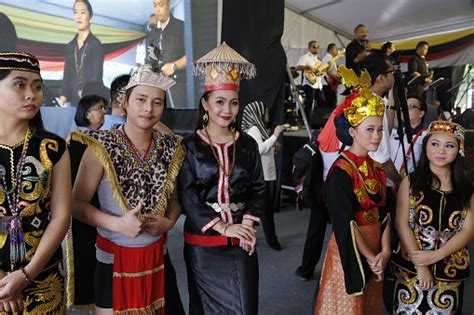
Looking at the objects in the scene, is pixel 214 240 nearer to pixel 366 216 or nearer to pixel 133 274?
pixel 133 274

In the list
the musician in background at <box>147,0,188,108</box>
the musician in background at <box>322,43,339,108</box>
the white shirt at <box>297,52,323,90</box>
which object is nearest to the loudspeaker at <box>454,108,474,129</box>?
the musician in background at <box>322,43,339,108</box>

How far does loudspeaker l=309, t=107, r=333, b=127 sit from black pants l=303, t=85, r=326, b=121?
0.22 metres

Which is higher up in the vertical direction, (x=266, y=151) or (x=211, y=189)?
(x=266, y=151)

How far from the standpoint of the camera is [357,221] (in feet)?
5.71

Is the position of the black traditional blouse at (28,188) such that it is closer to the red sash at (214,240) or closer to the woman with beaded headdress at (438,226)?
the red sash at (214,240)

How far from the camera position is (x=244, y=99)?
4656mm

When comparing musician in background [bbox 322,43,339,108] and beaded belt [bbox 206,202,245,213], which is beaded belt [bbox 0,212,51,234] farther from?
musician in background [bbox 322,43,339,108]

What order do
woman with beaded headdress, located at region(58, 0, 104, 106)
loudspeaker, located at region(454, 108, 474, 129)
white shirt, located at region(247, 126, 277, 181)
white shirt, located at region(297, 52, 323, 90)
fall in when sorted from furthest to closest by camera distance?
white shirt, located at region(297, 52, 323, 90)
loudspeaker, located at region(454, 108, 474, 129)
woman with beaded headdress, located at region(58, 0, 104, 106)
white shirt, located at region(247, 126, 277, 181)

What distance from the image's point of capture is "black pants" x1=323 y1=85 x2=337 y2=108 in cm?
760

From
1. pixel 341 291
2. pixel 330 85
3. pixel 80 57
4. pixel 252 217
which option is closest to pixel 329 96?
pixel 330 85

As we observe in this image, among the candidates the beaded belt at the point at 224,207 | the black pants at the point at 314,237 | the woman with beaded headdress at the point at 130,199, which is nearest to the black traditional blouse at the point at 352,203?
the beaded belt at the point at 224,207

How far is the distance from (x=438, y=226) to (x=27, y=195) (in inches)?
63.2

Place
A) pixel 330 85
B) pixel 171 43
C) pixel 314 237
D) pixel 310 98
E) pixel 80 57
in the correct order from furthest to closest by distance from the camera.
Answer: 1. pixel 330 85
2. pixel 310 98
3. pixel 171 43
4. pixel 80 57
5. pixel 314 237

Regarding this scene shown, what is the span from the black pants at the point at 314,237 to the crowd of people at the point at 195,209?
0.92m
